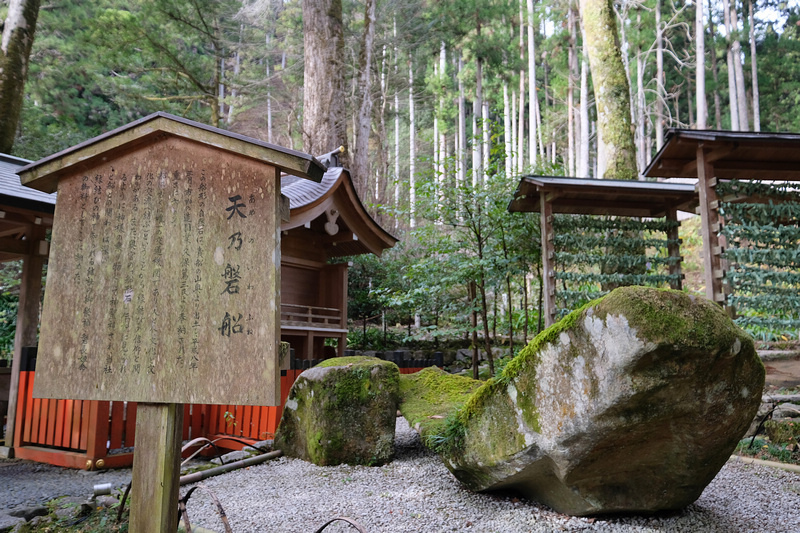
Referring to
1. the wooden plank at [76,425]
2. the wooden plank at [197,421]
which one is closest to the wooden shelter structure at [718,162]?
the wooden plank at [197,421]

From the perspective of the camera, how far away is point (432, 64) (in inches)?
1125

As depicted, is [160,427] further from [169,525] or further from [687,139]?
[687,139]

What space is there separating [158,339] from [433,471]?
2853mm

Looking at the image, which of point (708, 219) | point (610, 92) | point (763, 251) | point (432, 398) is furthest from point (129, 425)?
point (610, 92)

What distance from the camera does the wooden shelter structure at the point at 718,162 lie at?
18.7 ft

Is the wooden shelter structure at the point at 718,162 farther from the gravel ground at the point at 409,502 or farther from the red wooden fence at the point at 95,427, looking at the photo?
the red wooden fence at the point at 95,427

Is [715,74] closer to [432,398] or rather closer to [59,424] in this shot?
[432,398]

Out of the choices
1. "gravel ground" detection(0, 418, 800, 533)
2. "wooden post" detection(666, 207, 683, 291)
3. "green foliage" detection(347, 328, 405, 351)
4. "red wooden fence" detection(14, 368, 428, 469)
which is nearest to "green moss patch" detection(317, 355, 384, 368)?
"gravel ground" detection(0, 418, 800, 533)

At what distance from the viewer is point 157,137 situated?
2977 mm

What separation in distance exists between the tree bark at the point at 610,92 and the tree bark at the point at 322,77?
5.82m

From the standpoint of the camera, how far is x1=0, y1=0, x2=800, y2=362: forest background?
28.4 feet

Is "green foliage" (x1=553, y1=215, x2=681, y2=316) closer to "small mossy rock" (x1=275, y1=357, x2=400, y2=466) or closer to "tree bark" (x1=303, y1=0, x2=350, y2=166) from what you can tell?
"small mossy rock" (x1=275, y1=357, x2=400, y2=466)

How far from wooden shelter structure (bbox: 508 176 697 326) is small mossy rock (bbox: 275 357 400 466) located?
2.95 meters

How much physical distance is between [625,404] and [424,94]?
81.4 feet
